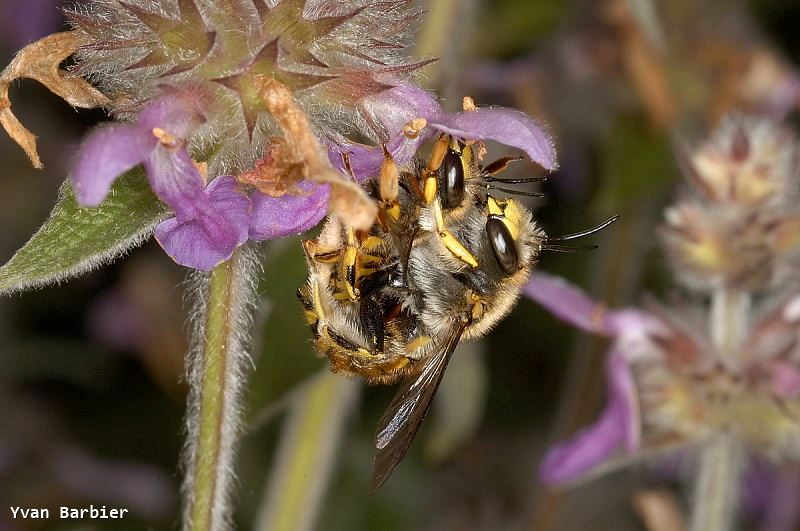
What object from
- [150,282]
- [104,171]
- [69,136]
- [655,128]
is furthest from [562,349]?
[104,171]

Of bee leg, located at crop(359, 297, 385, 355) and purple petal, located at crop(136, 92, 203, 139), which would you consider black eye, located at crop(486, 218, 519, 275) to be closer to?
bee leg, located at crop(359, 297, 385, 355)

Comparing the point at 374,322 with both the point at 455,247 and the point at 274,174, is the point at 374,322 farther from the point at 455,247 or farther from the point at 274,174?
the point at 274,174

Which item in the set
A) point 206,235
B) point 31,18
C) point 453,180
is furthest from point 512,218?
point 31,18

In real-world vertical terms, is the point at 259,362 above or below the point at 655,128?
above

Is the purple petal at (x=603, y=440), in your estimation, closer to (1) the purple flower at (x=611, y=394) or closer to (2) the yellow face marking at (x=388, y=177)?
(1) the purple flower at (x=611, y=394)

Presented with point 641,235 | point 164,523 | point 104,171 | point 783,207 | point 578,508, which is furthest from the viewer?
point 578,508

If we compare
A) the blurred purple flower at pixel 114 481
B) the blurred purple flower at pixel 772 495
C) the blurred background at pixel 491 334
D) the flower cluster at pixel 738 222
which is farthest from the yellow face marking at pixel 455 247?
the blurred purple flower at pixel 772 495

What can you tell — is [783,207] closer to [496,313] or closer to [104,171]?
[496,313]
